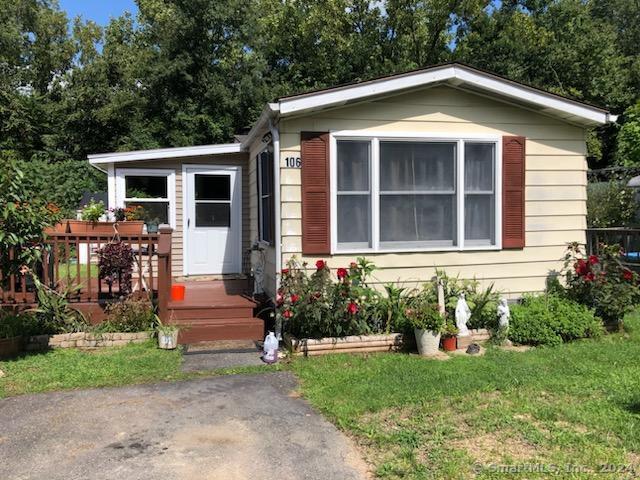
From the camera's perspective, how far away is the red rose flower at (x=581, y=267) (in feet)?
20.7

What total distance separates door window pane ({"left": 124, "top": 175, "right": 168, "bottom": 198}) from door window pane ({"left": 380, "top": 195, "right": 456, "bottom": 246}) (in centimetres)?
440

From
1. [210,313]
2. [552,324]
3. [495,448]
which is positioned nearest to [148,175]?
[210,313]

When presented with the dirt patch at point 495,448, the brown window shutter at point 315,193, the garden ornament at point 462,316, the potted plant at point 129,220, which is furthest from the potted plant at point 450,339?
the potted plant at point 129,220

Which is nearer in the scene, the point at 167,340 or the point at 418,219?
the point at 167,340

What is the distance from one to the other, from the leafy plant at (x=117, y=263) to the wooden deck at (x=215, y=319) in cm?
60

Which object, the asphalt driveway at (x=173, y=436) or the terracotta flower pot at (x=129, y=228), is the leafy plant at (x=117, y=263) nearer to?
the terracotta flower pot at (x=129, y=228)

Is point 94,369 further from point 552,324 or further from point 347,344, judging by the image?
point 552,324

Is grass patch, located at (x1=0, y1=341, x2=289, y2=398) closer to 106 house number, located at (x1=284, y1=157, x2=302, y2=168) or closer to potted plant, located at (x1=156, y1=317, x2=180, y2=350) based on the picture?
potted plant, located at (x1=156, y1=317, x2=180, y2=350)

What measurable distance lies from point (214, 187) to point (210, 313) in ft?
11.3

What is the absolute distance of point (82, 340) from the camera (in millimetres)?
5848

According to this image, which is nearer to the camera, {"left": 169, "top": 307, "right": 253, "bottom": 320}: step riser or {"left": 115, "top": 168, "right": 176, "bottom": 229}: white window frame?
{"left": 169, "top": 307, "right": 253, "bottom": 320}: step riser

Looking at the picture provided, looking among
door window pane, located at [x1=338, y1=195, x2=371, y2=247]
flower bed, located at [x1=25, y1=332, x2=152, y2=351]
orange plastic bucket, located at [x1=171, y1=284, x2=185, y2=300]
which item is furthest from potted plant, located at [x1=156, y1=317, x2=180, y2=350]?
door window pane, located at [x1=338, y1=195, x2=371, y2=247]

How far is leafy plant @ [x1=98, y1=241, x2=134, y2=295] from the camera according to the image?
247 inches

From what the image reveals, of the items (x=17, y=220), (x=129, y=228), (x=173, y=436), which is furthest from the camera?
(x=129, y=228)
